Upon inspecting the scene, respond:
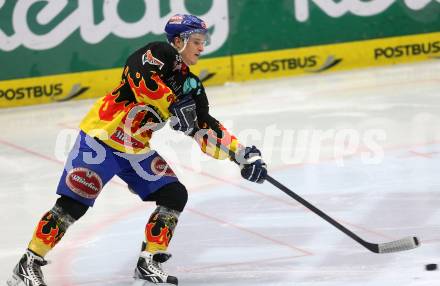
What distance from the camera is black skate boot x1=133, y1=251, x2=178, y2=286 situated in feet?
17.5

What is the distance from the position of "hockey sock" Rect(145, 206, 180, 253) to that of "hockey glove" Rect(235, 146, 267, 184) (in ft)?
1.47

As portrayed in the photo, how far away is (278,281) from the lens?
5340mm

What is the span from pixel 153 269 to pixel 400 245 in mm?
1320

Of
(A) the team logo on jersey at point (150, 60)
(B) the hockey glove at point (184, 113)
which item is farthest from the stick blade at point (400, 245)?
(A) the team logo on jersey at point (150, 60)

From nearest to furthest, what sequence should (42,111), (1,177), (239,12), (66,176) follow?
1. (66,176)
2. (1,177)
3. (42,111)
4. (239,12)

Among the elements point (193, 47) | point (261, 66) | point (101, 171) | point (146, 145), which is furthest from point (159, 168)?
point (261, 66)

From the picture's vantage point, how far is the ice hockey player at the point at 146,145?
16.8 feet

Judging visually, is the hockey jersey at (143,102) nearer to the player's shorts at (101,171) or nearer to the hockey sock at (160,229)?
the player's shorts at (101,171)

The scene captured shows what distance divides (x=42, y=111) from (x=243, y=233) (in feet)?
15.2

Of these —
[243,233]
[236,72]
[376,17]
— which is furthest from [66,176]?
[376,17]

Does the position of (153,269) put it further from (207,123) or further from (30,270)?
(207,123)

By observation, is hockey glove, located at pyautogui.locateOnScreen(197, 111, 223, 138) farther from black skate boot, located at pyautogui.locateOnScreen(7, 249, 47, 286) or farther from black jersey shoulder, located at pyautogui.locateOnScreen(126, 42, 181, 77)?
black skate boot, located at pyautogui.locateOnScreen(7, 249, 47, 286)

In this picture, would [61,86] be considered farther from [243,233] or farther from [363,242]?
[363,242]

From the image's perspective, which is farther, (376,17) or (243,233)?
(376,17)
